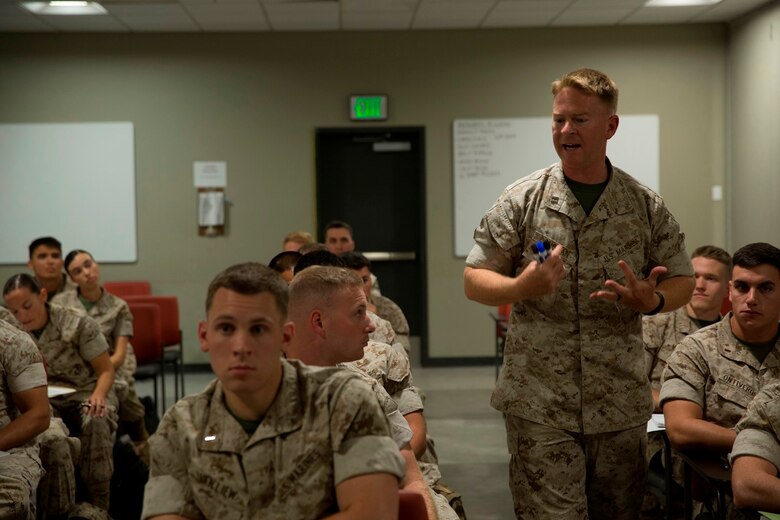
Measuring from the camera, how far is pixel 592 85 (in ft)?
7.38

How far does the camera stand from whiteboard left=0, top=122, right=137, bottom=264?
7.92 meters

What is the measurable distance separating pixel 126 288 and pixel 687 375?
5.91 meters

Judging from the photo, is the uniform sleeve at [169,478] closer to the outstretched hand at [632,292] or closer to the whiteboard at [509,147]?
the outstretched hand at [632,292]

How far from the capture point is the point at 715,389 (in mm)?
2752

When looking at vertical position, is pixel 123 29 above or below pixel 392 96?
above

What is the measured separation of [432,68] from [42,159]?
3.57m

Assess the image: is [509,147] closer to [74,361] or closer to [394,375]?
[74,361]

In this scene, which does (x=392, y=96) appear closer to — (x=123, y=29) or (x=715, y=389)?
(x=123, y=29)

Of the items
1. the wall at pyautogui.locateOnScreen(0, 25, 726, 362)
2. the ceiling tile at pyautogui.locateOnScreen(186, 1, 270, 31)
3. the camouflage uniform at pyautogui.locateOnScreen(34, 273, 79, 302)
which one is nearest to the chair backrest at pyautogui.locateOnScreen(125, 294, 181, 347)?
the camouflage uniform at pyautogui.locateOnScreen(34, 273, 79, 302)

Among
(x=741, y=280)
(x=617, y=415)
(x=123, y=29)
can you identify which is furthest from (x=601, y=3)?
(x=617, y=415)

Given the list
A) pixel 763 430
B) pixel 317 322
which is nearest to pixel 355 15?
pixel 317 322

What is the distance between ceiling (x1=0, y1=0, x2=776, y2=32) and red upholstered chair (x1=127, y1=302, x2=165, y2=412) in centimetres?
259

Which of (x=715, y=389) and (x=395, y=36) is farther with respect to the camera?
(x=395, y=36)

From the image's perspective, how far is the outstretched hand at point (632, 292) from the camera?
84.6 inches
